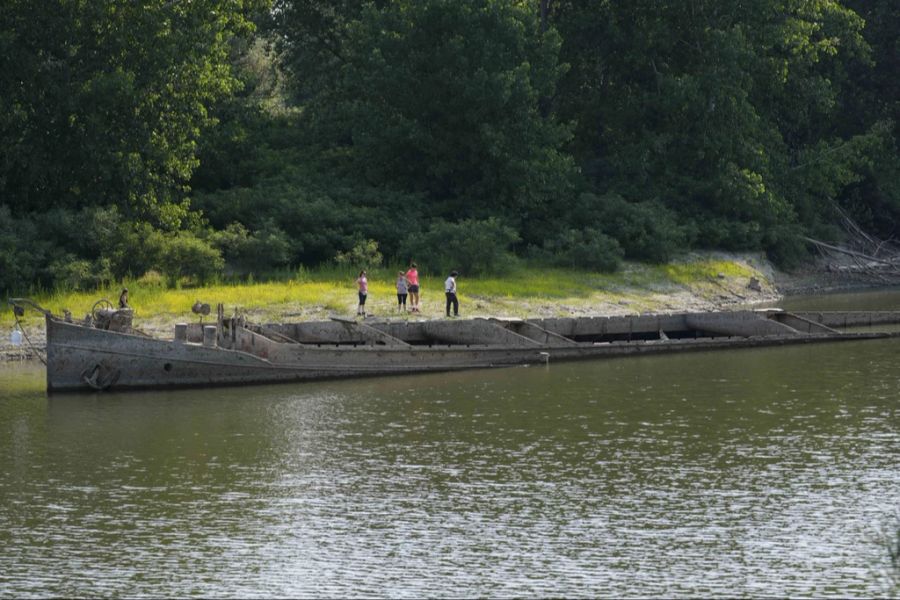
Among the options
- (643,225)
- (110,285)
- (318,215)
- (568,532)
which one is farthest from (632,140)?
(568,532)

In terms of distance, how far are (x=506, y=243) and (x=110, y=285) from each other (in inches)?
612

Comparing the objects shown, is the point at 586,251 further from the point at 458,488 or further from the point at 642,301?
the point at 458,488

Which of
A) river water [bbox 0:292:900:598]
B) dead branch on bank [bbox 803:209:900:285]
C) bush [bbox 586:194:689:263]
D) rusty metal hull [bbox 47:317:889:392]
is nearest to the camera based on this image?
river water [bbox 0:292:900:598]

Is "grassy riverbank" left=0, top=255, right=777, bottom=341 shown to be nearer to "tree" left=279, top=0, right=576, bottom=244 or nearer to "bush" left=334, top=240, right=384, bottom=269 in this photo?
"bush" left=334, top=240, right=384, bottom=269

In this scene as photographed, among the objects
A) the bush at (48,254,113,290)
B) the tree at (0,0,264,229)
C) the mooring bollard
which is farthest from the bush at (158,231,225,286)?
the mooring bollard

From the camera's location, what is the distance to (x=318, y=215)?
174 feet

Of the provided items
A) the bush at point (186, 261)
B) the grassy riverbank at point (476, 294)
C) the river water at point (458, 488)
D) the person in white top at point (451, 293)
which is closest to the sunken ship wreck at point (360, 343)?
the river water at point (458, 488)

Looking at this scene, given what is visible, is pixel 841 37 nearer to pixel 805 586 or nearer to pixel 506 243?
pixel 506 243

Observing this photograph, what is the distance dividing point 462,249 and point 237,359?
56.1ft

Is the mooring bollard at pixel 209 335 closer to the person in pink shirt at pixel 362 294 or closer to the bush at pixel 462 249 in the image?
the person in pink shirt at pixel 362 294

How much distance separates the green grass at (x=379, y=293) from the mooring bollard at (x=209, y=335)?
5566mm

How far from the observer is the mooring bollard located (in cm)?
3619

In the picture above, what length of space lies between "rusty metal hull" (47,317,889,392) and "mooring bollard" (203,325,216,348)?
456 millimetres

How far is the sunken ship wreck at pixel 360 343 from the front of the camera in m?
34.8
